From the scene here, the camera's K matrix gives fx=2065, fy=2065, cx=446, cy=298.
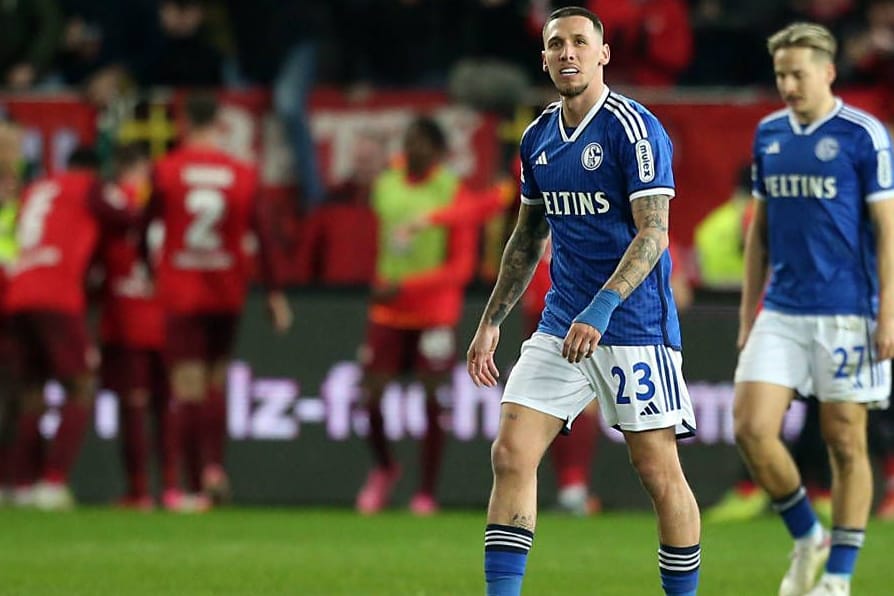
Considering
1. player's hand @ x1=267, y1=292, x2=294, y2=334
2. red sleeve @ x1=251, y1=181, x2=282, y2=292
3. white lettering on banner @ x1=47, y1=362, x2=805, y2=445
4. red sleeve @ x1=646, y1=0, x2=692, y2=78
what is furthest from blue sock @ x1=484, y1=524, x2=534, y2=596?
red sleeve @ x1=646, y1=0, x2=692, y2=78

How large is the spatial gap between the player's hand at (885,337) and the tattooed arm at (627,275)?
6.78 feet

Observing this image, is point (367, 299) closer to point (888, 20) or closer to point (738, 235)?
point (738, 235)

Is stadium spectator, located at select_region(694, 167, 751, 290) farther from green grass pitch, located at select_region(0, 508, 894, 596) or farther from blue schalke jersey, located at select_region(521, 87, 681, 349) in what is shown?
blue schalke jersey, located at select_region(521, 87, 681, 349)

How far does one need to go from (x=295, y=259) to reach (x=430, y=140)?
114 inches

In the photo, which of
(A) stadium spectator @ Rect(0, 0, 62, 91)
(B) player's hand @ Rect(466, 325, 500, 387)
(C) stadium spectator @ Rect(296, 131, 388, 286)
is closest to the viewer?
(B) player's hand @ Rect(466, 325, 500, 387)

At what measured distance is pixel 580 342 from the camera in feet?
22.4

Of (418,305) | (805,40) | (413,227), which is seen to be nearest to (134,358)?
(418,305)

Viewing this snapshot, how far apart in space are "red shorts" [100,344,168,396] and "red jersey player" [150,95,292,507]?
1.46ft

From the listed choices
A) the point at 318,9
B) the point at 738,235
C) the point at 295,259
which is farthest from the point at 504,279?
the point at 318,9

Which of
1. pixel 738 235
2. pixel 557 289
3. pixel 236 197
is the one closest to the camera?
pixel 557 289

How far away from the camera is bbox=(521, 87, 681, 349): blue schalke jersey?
7176 mm

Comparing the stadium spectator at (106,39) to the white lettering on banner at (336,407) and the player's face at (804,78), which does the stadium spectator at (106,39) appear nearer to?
the white lettering on banner at (336,407)

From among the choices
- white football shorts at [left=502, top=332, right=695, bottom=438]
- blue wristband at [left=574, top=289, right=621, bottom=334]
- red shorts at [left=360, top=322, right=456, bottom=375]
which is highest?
blue wristband at [left=574, top=289, right=621, bottom=334]

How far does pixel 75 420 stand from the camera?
44.9ft
